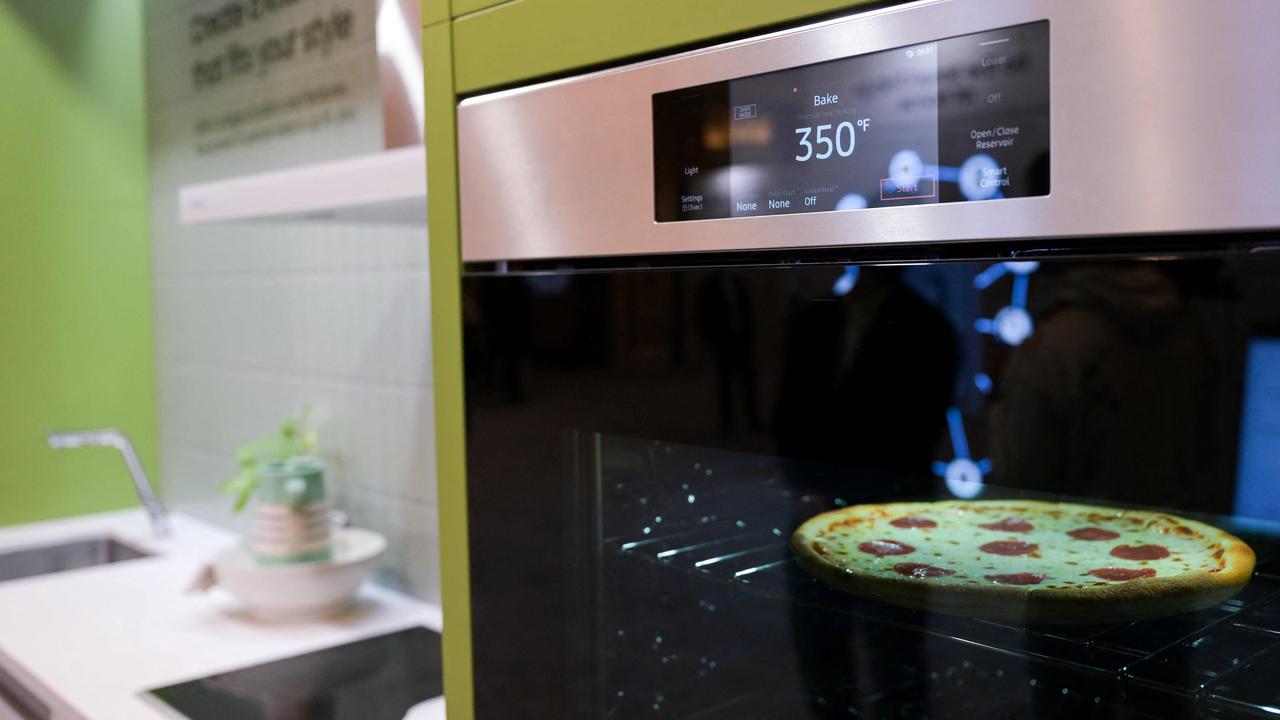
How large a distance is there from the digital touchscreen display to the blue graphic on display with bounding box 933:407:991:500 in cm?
10

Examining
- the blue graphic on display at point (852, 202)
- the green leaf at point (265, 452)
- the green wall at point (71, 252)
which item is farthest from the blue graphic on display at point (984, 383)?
the green wall at point (71, 252)

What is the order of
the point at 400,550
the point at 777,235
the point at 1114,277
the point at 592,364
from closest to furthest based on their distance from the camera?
the point at 1114,277 < the point at 777,235 < the point at 592,364 < the point at 400,550

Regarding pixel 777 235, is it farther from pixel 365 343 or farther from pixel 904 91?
pixel 365 343

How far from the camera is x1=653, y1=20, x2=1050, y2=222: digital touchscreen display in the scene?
1.56 ft

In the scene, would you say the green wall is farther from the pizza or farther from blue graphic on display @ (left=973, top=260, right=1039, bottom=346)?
blue graphic on display @ (left=973, top=260, right=1039, bottom=346)

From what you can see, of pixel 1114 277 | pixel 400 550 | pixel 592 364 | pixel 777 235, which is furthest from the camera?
pixel 400 550

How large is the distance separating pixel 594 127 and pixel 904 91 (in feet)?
0.71

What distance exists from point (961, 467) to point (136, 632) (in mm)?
1470

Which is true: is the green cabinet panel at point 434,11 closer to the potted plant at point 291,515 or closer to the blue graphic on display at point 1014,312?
the blue graphic on display at point 1014,312

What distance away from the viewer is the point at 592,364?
0.69 metres

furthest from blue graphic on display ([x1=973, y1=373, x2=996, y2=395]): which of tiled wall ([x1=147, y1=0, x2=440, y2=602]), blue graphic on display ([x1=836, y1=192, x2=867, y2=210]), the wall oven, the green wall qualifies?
the green wall

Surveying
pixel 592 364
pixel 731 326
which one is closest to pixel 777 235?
pixel 731 326

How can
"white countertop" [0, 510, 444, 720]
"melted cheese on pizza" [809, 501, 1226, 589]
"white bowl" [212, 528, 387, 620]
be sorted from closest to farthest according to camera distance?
"melted cheese on pizza" [809, 501, 1226, 589]
"white countertop" [0, 510, 444, 720]
"white bowl" [212, 528, 387, 620]

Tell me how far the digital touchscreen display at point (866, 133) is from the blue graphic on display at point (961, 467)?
0.33 feet
